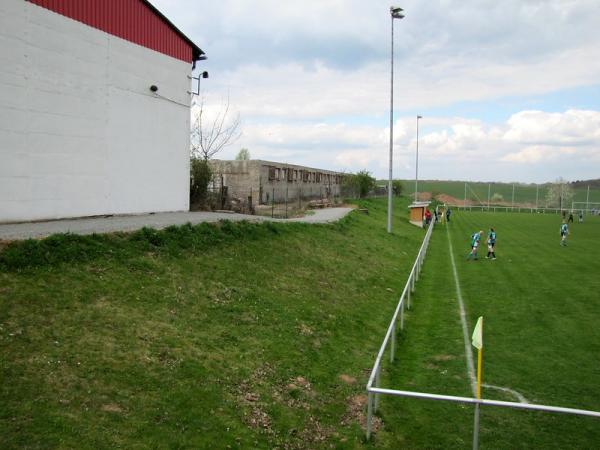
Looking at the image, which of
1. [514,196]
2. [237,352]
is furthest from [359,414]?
[514,196]

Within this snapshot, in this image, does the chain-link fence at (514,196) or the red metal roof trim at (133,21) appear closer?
the red metal roof trim at (133,21)

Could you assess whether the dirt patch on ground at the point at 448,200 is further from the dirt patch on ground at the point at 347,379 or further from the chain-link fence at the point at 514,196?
the dirt patch on ground at the point at 347,379

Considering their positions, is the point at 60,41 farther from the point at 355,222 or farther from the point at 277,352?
the point at 355,222

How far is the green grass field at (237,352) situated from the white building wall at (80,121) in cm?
494

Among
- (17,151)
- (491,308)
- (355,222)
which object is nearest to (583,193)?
(355,222)

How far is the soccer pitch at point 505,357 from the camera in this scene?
299 inches

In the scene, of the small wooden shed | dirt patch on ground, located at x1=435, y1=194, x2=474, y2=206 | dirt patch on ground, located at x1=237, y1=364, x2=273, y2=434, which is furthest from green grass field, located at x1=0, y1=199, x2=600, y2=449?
dirt patch on ground, located at x1=435, y1=194, x2=474, y2=206

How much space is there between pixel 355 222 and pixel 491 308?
15154mm

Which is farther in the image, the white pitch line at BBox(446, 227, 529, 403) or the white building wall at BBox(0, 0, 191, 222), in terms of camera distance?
the white building wall at BBox(0, 0, 191, 222)

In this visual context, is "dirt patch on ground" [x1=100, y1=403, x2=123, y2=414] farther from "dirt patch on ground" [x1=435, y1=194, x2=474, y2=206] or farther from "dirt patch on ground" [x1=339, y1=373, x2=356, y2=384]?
"dirt patch on ground" [x1=435, y1=194, x2=474, y2=206]

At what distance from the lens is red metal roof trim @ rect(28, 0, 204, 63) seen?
53.6ft

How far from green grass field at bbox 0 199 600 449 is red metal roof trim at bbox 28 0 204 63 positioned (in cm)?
832

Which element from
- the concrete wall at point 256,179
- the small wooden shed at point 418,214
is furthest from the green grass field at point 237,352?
the small wooden shed at point 418,214

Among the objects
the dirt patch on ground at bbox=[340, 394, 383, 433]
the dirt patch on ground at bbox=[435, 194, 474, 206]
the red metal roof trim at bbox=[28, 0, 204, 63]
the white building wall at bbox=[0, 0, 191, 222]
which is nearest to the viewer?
the dirt patch on ground at bbox=[340, 394, 383, 433]
